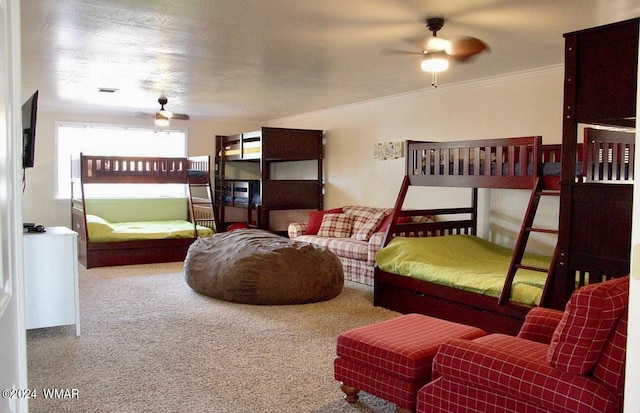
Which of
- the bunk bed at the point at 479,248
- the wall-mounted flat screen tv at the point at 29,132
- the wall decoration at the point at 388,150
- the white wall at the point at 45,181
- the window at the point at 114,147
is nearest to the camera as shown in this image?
the wall-mounted flat screen tv at the point at 29,132

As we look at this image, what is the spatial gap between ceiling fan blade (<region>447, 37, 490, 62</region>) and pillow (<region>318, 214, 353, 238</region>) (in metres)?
2.84

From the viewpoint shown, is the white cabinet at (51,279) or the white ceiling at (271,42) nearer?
the white ceiling at (271,42)

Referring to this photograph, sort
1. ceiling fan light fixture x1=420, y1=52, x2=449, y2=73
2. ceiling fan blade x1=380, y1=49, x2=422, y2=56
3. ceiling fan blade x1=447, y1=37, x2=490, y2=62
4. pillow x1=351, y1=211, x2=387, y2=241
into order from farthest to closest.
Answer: pillow x1=351, y1=211, x2=387, y2=241 < ceiling fan blade x1=380, y1=49, x2=422, y2=56 < ceiling fan blade x1=447, y1=37, x2=490, y2=62 < ceiling fan light fixture x1=420, y1=52, x2=449, y2=73

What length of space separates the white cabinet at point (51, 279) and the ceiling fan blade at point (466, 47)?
10.4 feet

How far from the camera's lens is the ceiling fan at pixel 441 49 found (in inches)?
139

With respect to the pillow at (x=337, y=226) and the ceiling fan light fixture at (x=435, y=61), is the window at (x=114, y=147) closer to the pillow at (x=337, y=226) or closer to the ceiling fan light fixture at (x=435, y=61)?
the pillow at (x=337, y=226)

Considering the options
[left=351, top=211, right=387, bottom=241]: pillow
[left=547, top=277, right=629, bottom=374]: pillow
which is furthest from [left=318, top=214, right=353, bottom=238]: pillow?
[left=547, top=277, right=629, bottom=374]: pillow

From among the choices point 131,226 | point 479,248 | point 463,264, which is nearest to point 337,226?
point 479,248

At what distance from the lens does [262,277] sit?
15.4 feet

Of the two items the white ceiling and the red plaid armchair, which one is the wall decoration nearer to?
the white ceiling

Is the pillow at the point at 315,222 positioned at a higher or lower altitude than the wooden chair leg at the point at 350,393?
higher

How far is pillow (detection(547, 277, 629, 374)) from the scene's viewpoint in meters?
1.75

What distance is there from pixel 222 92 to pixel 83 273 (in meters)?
2.67

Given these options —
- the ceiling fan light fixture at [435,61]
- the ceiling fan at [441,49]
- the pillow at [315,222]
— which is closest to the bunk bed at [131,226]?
the pillow at [315,222]
